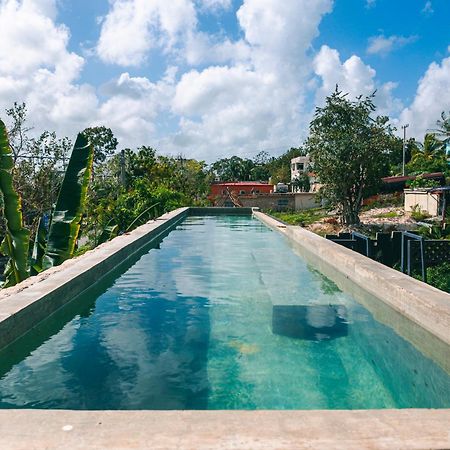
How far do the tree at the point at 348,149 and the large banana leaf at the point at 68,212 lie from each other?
17.3 meters

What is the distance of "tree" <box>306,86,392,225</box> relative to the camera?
22.7 metres

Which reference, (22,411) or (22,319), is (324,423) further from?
(22,319)

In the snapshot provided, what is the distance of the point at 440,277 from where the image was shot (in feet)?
35.6

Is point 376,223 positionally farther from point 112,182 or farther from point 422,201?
point 112,182

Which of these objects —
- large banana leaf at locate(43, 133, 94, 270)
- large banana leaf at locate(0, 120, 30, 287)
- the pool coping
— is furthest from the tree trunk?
large banana leaf at locate(0, 120, 30, 287)

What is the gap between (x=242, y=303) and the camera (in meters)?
6.07

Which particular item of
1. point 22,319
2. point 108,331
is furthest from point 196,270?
point 22,319

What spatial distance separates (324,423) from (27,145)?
1364 centimetres

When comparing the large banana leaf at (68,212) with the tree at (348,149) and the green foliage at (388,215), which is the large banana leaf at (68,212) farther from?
the green foliage at (388,215)

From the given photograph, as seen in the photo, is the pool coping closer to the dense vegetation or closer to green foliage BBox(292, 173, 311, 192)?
the dense vegetation

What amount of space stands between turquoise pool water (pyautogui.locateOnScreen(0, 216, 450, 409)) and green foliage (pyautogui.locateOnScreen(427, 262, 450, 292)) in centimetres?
450

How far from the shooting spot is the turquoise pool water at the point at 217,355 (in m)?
3.43

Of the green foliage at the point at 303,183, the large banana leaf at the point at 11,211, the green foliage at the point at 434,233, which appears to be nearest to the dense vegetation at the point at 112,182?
the large banana leaf at the point at 11,211

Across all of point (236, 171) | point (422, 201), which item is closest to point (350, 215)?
point (422, 201)
